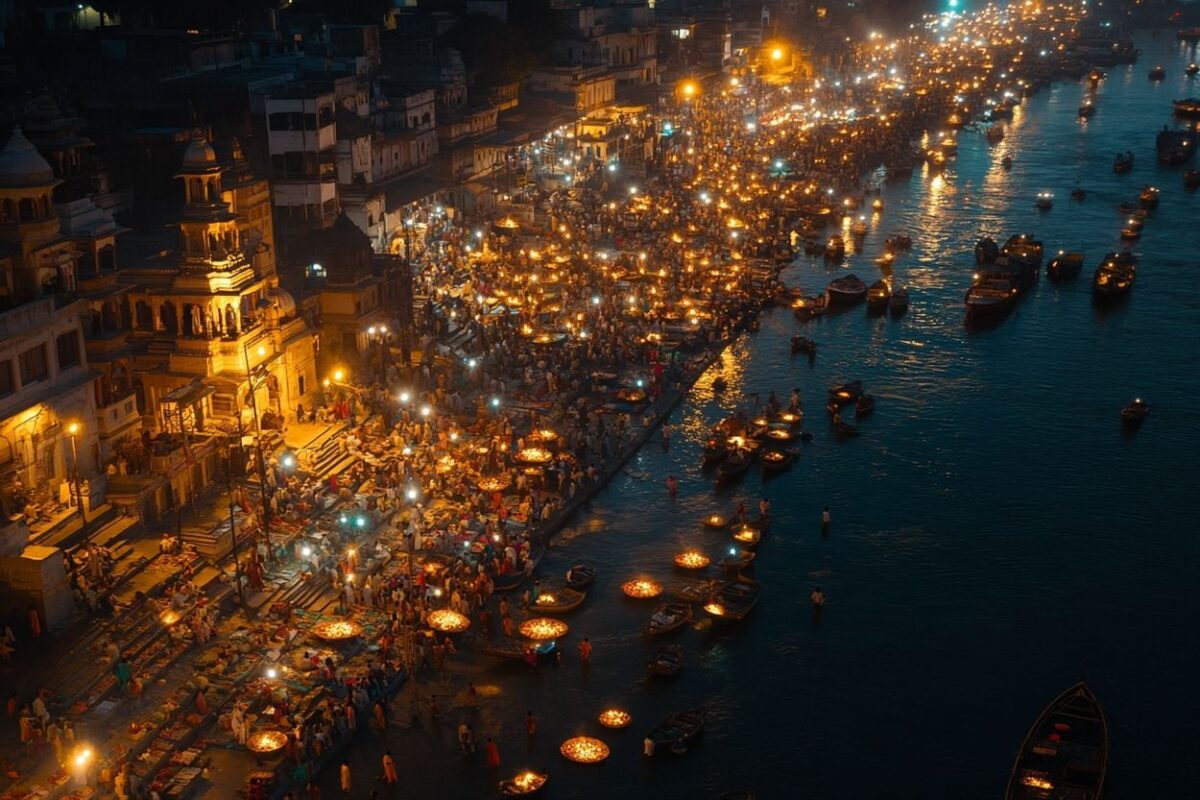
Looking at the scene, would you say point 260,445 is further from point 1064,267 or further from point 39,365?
point 1064,267

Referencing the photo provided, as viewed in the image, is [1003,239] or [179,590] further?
[1003,239]

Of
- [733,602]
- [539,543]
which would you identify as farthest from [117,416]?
[733,602]

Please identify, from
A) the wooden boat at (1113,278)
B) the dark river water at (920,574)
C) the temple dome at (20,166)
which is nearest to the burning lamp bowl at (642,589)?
the dark river water at (920,574)

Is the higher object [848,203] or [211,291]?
[211,291]

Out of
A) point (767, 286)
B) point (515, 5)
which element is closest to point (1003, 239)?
point (767, 286)

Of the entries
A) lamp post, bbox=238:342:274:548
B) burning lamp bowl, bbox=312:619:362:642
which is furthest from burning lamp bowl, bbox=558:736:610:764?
lamp post, bbox=238:342:274:548

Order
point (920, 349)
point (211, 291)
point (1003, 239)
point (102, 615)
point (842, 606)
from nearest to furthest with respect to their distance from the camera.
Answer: point (102, 615)
point (842, 606)
point (211, 291)
point (920, 349)
point (1003, 239)

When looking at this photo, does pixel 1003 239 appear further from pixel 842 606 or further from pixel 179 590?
pixel 179 590
